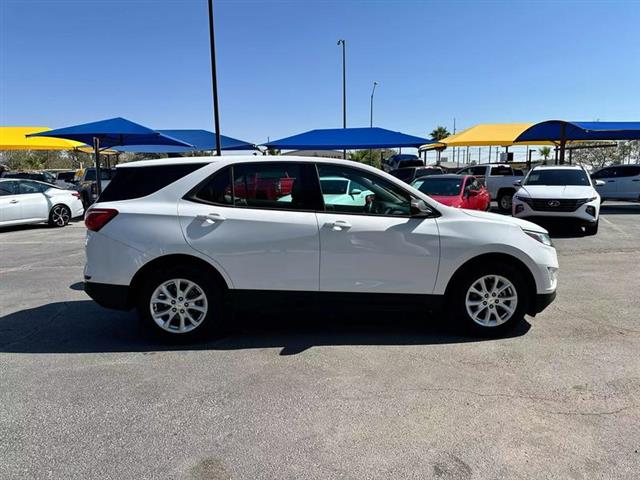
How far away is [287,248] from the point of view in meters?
4.37

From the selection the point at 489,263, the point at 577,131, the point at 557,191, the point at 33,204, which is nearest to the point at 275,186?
the point at 489,263

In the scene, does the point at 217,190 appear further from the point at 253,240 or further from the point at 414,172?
the point at 414,172

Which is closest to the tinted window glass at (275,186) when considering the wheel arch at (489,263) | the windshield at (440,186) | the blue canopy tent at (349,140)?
the wheel arch at (489,263)

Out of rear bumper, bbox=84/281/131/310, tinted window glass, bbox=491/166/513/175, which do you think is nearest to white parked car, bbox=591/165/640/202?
tinted window glass, bbox=491/166/513/175

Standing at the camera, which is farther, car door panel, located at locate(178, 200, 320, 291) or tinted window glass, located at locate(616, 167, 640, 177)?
tinted window glass, located at locate(616, 167, 640, 177)

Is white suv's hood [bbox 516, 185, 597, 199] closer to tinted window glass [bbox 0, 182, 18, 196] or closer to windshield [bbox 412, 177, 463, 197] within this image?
windshield [bbox 412, 177, 463, 197]

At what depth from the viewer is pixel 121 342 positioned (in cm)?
462

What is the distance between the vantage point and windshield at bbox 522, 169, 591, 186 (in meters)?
12.6

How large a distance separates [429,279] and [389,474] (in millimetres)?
2151

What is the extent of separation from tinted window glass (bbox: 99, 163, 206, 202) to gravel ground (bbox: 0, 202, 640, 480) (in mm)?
1383

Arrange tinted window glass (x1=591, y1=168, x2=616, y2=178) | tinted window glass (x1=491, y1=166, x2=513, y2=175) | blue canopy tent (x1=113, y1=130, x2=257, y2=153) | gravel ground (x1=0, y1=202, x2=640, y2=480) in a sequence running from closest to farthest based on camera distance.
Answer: gravel ground (x1=0, y1=202, x2=640, y2=480), tinted window glass (x1=591, y1=168, x2=616, y2=178), tinted window glass (x1=491, y1=166, x2=513, y2=175), blue canopy tent (x1=113, y1=130, x2=257, y2=153)

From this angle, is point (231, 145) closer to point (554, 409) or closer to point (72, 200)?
point (72, 200)

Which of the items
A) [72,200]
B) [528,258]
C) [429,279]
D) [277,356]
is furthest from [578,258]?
[72,200]

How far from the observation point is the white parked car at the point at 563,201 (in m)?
11.2
